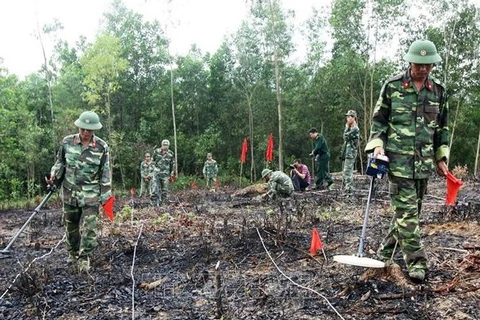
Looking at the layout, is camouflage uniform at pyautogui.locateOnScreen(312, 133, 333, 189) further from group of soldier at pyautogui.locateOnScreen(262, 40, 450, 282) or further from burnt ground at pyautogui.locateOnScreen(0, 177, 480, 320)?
group of soldier at pyautogui.locateOnScreen(262, 40, 450, 282)

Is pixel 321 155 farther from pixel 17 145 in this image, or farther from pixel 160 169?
pixel 17 145

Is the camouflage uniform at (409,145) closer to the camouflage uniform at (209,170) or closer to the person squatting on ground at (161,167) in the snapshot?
the person squatting on ground at (161,167)

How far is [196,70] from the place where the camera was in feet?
104

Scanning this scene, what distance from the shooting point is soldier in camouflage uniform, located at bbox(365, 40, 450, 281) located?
12.1 ft

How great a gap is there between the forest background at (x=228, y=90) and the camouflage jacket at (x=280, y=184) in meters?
14.9

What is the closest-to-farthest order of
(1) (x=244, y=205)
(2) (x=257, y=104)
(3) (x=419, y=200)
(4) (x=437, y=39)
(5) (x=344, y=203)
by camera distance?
(3) (x=419, y=200) < (5) (x=344, y=203) < (1) (x=244, y=205) < (4) (x=437, y=39) < (2) (x=257, y=104)

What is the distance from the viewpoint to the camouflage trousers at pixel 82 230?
5.20m

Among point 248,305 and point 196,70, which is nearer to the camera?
point 248,305

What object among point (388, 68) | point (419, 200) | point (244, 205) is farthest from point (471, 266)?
point (388, 68)

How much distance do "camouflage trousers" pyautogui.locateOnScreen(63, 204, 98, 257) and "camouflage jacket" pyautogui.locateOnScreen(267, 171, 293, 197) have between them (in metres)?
5.60

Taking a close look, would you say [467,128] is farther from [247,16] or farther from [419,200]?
[419,200]

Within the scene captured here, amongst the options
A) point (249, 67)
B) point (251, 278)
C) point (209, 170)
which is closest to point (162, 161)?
point (251, 278)

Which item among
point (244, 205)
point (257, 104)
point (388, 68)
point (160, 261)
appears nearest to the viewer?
point (160, 261)

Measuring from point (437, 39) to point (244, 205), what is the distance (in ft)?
64.4
